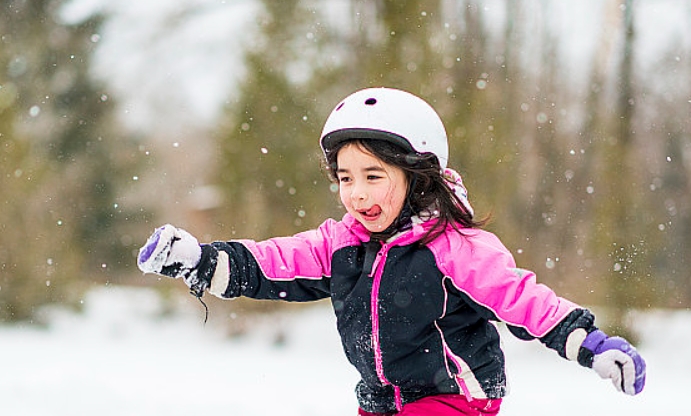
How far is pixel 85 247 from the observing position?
383 inches

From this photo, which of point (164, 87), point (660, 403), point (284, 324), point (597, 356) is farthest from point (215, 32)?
point (597, 356)

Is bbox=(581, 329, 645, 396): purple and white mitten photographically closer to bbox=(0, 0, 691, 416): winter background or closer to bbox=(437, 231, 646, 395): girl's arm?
bbox=(437, 231, 646, 395): girl's arm

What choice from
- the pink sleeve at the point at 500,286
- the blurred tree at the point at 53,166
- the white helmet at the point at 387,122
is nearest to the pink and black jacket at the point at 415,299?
the pink sleeve at the point at 500,286

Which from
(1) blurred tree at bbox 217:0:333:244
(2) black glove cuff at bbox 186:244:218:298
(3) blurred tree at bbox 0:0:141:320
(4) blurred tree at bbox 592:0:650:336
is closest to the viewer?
(2) black glove cuff at bbox 186:244:218:298

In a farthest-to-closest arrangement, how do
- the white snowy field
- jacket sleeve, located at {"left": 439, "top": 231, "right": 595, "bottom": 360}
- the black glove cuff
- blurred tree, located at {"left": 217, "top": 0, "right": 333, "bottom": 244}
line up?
blurred tree, located at {"left": 217, "top": 0, "right": 333, "bottom": 244}, the white snowy field, the black glove cuff, jacket sleeve, located at {"left": 439, "top": 231, "right": 595, "bottom": 360}

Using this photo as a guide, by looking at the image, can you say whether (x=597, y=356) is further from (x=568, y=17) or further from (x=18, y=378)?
(x=568, y=17)

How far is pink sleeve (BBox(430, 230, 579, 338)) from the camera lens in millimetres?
2212

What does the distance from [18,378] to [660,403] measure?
15.6 feet

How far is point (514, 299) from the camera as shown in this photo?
7.38 feet

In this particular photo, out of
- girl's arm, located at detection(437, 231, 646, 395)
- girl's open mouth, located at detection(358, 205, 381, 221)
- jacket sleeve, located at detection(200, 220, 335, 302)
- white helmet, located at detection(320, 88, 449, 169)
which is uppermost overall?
white helmet, located at detection(320, 88, 449, 169)

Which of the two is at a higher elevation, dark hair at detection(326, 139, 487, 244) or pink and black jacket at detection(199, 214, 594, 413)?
dark hair at detection(326, 139, 487, 244)

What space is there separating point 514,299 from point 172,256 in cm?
95

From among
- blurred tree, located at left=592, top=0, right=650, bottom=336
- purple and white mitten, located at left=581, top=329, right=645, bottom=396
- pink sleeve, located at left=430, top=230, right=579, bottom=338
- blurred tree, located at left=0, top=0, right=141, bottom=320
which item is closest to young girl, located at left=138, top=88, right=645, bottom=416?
pink sleeve, located at left=430, top=230, right=579, bottom=338

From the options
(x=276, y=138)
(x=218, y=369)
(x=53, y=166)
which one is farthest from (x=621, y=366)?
(x=53, y=166)
